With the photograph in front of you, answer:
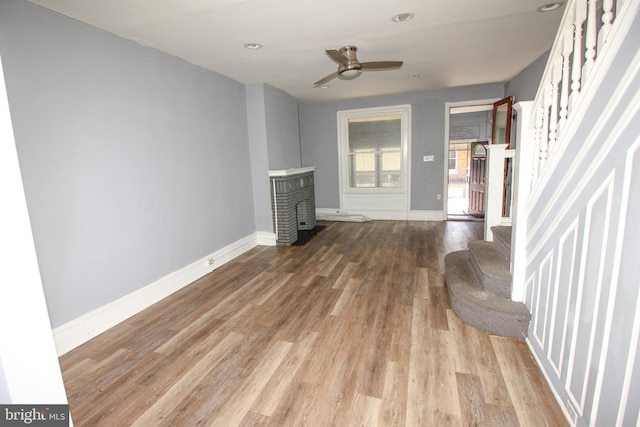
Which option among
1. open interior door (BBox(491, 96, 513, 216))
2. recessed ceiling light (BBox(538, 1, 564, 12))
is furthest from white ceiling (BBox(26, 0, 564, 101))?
open interior door (BBox(491, 96, 513, 216))

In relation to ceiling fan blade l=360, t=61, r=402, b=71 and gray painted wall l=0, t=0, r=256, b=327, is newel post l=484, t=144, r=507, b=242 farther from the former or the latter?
gray painted wall l=0, t=0, r=256, b=327

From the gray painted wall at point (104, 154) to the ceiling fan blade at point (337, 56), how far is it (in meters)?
1.66

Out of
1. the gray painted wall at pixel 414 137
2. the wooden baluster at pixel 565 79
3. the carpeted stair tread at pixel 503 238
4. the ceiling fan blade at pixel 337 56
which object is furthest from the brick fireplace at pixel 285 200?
the wooden baluster at pixel 565 79

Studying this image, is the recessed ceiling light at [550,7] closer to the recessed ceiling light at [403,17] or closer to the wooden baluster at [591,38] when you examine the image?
the recessed ceiling light at [403,17]

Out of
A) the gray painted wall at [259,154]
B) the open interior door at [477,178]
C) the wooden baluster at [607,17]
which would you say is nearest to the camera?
the wooden baluster at [607,17]

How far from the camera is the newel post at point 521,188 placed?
6.89ft

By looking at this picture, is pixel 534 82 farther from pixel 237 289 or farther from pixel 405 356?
pixel 237 289

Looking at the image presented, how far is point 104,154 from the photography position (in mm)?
2521

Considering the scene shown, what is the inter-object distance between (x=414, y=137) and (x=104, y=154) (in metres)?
→ 5.27

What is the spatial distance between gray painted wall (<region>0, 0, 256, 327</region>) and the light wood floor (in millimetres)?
512

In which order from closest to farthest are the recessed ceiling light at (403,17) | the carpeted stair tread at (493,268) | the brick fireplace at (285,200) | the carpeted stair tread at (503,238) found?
the carpeted stair tread at (493,268)
the recessed ceiling light at (403,17)
the carpeted stair tread at (503,238)
the brick fireplace at (285,200)

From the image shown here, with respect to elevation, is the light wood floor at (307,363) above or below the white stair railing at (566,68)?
below

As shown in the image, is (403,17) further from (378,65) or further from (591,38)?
(591,38)

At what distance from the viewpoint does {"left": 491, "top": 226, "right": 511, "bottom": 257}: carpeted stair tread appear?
2757 mm
